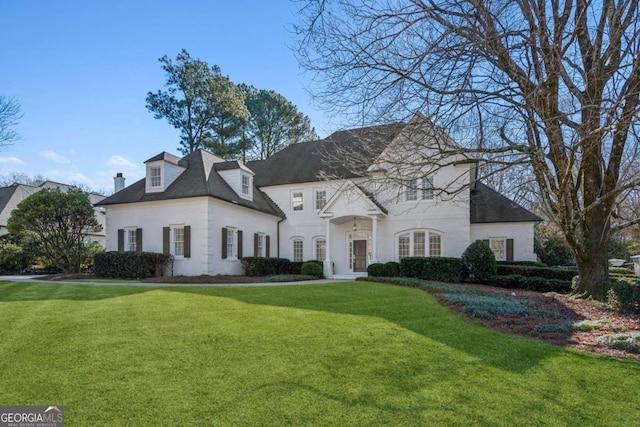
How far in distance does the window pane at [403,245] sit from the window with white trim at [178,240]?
36.3 feet

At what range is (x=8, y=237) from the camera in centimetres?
2270

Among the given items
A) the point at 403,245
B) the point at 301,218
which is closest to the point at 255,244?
the point at 301,218

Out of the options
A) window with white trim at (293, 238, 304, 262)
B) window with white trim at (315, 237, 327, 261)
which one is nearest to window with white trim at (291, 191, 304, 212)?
window with white trim at (293, 238, 304, 262)

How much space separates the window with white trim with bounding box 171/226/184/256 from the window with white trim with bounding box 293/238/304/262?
692cm

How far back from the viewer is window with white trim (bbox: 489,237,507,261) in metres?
20.9

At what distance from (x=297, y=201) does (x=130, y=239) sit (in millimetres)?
9268

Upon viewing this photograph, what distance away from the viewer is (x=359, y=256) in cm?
2136

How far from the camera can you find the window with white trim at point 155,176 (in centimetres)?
1934

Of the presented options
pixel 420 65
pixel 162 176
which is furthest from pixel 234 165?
pixel 420 65

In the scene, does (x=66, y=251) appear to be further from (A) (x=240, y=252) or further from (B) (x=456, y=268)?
(B) (x=456, y=268)

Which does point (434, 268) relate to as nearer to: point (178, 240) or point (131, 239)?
point (178, 240)

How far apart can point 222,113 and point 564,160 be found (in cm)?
2777

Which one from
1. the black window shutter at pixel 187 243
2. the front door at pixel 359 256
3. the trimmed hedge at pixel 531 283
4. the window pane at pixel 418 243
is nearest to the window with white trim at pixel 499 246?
the window pane at pixel 418 243

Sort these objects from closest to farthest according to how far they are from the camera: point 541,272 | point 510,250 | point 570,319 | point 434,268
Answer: point 570,319 < point 541,272 < point 434,268 < point 510,250
